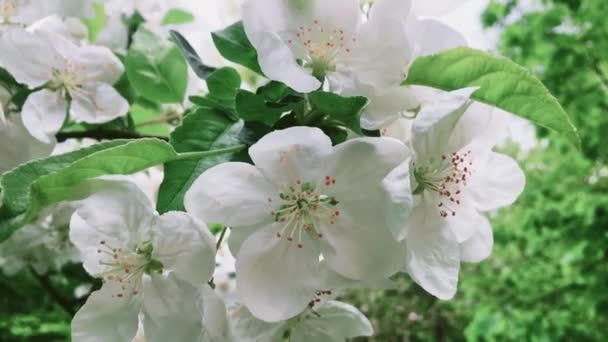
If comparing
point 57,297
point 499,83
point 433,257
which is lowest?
point 57,297

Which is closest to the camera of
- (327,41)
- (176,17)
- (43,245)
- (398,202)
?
(398,202)

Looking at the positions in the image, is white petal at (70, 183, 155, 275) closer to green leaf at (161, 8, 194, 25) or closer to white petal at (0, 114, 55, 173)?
white petal at (0, 114, 55, 173)

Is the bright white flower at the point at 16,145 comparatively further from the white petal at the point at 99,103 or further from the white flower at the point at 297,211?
the white flower at the point at 297,211

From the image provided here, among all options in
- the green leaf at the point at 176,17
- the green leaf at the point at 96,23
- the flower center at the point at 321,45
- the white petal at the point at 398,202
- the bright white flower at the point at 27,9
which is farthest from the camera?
the green leaf at the point at 176,17

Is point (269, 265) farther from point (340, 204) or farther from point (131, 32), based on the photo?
point (131, 32)

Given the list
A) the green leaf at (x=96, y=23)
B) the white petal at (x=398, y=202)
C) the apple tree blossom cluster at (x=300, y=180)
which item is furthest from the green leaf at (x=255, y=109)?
the green leaf at (x=96, y=23)

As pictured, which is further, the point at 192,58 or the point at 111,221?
the point at 192,58

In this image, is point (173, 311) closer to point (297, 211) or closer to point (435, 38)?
point (297, 211)

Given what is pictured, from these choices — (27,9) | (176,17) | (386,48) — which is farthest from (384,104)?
(176,17)
